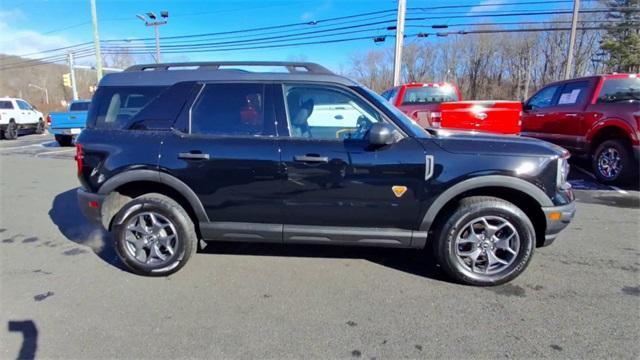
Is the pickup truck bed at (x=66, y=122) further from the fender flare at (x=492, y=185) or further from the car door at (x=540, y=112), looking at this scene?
the car door at (x=540, y=112)

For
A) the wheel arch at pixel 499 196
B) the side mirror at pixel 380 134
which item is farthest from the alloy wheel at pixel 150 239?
the wheel arch at pixel 499 196

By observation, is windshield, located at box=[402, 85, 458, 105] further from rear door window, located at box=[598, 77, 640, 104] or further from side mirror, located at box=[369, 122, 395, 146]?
side mirror, located at box=[369, 122, 395, 146]

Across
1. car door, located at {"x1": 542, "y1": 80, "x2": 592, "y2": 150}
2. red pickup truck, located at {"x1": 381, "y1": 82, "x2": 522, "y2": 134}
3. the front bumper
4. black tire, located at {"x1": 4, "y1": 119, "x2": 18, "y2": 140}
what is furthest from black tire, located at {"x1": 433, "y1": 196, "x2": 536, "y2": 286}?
black tire, located at {"x1": 4, "y1": 119, "x2": 18, "y2": 140}

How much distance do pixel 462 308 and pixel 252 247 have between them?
227 cm

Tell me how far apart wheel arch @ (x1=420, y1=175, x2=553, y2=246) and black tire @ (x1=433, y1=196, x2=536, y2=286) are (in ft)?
→ 0.23

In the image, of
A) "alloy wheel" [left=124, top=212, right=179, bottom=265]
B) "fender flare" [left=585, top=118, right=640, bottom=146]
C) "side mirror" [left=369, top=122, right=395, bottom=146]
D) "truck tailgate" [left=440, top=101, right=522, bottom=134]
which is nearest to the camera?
"side mirror" [left=369, top=122, right=395, bottom=146]

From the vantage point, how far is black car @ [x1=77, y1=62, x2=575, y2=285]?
9.84 ft

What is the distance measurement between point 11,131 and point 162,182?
2009 centimetres

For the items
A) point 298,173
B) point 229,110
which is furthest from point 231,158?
point 298,173

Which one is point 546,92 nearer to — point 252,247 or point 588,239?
point 588,239

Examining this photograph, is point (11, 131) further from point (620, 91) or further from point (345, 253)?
point (620, 91)

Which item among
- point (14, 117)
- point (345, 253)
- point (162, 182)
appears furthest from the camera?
point (14, 117)

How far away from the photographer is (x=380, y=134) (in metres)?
2.84

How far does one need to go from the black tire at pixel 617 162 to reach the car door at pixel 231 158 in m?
6.64
